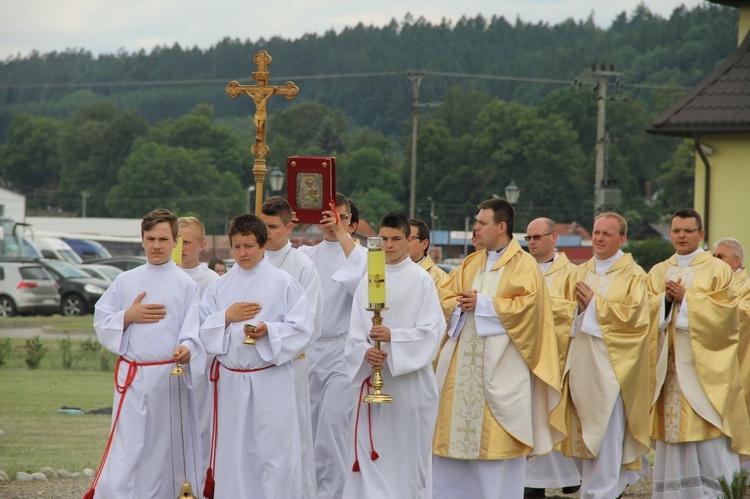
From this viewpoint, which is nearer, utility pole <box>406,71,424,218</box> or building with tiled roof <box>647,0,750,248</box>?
building with tiled roof <box>647,0,750,248</box>

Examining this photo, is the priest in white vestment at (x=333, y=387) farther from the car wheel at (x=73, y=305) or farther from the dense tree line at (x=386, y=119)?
the dense tree line at (x=386, y=119)

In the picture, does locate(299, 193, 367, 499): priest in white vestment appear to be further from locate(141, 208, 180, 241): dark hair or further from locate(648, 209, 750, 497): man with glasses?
locate(648, 209, 750, 497): man with glasses

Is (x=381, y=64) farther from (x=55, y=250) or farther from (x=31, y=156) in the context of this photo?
(x=55, y=250)

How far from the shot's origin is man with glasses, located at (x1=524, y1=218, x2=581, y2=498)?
9.25 metres

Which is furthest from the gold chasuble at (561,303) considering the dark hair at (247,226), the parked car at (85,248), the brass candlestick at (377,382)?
the parked car at (85,248)

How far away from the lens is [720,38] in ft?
411

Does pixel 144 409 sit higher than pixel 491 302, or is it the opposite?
pixel 491 302

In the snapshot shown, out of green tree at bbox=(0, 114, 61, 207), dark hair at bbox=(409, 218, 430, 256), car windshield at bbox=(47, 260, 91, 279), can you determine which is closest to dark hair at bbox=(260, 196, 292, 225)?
dark hair at bbox=(409, 218, 430, 256)

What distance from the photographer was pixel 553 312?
30.4 ft

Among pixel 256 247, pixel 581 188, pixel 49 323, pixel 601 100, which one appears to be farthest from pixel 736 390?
pixel 581 188

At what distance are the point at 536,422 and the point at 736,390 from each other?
204cm

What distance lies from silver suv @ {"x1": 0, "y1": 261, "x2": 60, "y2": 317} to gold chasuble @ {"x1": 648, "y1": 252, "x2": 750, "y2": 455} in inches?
863

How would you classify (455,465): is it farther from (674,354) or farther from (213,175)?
(213,175)

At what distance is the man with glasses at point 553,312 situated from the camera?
9.25 meters
